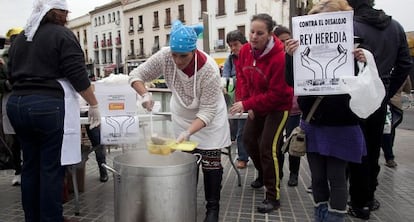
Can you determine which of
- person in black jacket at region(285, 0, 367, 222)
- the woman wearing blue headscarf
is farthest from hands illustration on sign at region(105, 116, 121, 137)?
person in black jacket at region(285, 0, 367, 222)

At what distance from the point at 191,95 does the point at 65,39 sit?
0.93 m

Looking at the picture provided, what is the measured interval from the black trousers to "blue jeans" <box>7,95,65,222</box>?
2.20 meters

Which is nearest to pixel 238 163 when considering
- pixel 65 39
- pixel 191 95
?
pixel 191 95

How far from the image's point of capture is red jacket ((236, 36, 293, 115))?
3.18 meters

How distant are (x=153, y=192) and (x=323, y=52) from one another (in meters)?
1.28

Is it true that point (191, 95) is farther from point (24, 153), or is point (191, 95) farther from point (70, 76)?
point (24, 153)

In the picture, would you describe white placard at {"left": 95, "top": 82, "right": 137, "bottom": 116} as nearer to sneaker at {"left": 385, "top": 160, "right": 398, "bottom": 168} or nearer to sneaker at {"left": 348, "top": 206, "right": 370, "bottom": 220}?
sneaker at {"left": 348, "top": 206, "right": 370, "bottom": 220}

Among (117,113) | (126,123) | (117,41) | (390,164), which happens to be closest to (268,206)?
(126,123)

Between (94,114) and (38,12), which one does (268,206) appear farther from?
(38,12)

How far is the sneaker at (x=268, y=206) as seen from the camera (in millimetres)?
3346

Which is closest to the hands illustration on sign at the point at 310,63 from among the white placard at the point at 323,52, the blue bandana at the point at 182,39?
the white placard at the point at 323,52

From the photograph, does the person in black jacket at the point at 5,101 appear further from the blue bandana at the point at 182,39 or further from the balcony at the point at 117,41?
the balcony at the point at 117,41

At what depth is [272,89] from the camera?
3.21m

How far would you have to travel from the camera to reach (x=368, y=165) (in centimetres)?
309
